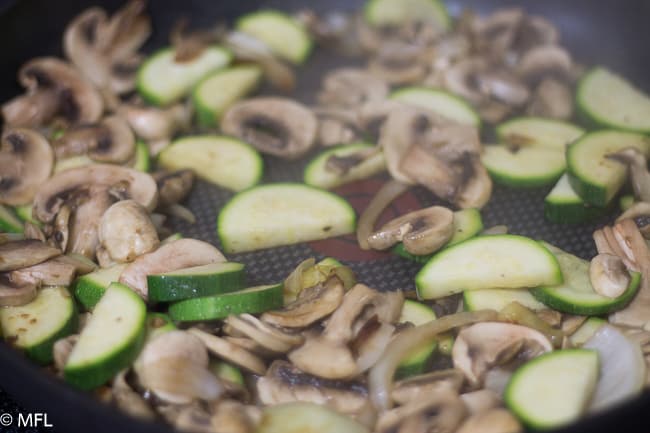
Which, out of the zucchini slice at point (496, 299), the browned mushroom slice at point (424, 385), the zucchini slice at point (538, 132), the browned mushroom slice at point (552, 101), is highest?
the browned mushroom slice at point (552, 101)

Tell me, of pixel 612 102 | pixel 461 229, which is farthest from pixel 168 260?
pixel 612 102

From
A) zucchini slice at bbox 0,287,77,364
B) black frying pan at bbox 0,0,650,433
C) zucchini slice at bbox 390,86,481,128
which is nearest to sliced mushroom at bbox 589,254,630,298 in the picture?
black frying pan at bbox 0,0,650,433

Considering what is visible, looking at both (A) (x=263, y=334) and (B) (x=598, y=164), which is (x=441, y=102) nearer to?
(B) (x=598, y=164)

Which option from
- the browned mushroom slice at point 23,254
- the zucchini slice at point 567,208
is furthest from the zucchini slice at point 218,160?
the zucchini slice at point 567,208

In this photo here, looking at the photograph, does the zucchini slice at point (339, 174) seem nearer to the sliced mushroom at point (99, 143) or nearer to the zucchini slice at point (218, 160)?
the zucchini slice at point (218, 160)

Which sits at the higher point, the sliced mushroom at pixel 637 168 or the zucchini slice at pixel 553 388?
the sliced mushroom at pixel 637 168

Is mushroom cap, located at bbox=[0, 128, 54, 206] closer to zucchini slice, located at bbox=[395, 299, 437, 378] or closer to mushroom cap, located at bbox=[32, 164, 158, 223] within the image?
mushroom cap, located at bbox=[32, 164, 158, 223]
